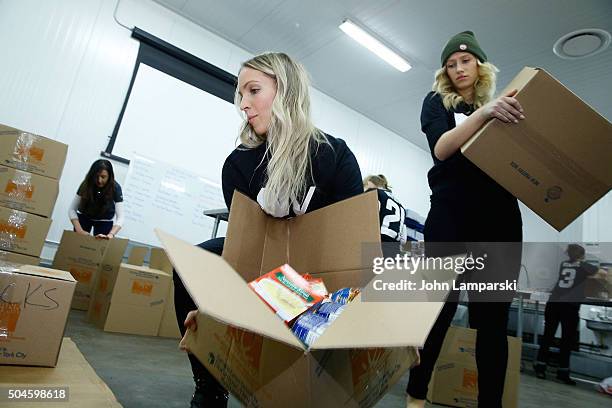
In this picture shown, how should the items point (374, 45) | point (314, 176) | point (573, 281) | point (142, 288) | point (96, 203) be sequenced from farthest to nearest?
point (374, 45), point (573, 281), point (96, 203), point (142, 288), point (314, 176)

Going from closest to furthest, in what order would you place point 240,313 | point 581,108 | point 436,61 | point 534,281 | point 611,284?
point 240,313 → point 581,108 → point 611,284 → point 436,61 → point 534,281

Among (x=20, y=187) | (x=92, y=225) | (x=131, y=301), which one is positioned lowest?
(x=131, y=301)

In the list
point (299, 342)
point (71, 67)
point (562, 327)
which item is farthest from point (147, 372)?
point (562, 327)

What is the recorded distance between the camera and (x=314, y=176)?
2.80 feet

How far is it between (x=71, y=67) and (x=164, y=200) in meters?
1.41

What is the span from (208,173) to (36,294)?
9.75 feet

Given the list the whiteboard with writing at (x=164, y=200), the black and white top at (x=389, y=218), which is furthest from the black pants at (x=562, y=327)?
the whiteboard with writing at (x=164, y=200)

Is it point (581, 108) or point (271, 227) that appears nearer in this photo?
point (271, 227)

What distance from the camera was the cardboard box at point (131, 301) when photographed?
1.89 meters

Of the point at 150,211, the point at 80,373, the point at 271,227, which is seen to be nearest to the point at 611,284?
the point at 271,227

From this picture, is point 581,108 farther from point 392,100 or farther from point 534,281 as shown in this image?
point 534,281

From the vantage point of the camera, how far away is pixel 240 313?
14.2 inches

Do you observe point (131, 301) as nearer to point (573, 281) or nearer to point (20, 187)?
point (20, 187)

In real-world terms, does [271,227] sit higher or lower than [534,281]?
lower
